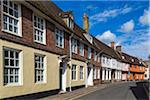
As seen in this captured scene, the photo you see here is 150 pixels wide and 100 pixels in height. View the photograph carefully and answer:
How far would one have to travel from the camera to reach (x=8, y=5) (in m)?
12.8

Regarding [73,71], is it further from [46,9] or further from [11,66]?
[11,66]

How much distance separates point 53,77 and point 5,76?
21.4 feet

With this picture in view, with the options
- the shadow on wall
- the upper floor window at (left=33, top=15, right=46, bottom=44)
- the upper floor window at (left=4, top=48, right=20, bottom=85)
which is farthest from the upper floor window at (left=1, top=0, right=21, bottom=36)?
the shadow on wall

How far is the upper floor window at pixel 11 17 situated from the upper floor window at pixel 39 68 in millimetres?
2909

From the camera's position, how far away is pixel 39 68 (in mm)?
16094

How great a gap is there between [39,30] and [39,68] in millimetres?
2463

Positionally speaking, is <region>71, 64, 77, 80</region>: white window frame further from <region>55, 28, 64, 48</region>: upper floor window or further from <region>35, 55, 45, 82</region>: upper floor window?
<region>35, 55, 45, 82</region>: upper floor window

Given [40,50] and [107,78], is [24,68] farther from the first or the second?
[107,78]

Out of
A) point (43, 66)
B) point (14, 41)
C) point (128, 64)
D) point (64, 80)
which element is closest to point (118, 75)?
point (128, 64)

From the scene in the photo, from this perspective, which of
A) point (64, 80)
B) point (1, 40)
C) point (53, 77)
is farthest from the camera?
point (64, 80)

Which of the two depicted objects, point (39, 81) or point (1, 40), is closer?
point (1, 40)

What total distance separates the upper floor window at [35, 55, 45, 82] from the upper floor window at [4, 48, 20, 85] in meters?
2.38

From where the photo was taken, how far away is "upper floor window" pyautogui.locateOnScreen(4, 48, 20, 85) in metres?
12.3

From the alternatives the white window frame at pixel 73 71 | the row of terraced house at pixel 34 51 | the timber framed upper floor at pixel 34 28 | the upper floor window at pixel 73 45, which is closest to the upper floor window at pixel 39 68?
the row of terraced house at pixel 34 51
